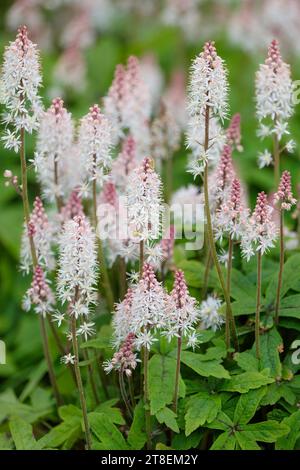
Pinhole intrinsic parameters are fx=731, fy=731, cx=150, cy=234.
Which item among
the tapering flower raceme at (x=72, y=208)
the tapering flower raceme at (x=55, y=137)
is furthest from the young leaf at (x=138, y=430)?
the tapering flower raceme at (x=55, y=137)

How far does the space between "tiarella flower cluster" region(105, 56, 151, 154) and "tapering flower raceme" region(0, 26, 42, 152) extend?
78 centimetres

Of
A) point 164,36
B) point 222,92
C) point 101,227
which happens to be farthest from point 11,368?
point 164,36

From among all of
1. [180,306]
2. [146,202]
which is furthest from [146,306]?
[146,202]

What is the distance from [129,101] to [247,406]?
1880mm

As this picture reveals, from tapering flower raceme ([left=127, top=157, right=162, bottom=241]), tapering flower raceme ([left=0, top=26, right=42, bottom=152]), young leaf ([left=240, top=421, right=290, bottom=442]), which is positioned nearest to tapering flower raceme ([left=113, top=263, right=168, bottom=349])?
tapering flower raceme ([left=127, top=157, right=162, bottom=241])

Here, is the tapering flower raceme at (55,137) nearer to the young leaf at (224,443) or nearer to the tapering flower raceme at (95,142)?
the tapering flower raceme at (95,142)

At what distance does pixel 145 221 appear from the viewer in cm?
309

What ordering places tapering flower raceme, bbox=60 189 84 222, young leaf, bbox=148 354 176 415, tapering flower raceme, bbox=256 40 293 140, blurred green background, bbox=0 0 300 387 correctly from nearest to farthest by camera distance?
1. young leaf, bbox=148 354 176 415
2. tapering flower raceme, bbox=256 40 293 140
3. tapering flower raceme, bbox=60 189 84 222
4. blurred green background, bbox=0 0 300 387

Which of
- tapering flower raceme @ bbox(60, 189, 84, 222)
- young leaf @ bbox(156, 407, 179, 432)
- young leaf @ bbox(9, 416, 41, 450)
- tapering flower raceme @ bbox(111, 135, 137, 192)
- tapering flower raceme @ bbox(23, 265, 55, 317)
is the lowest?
young leaf @ bbox(9, 416, 41, 450)

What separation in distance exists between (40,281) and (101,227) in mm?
520

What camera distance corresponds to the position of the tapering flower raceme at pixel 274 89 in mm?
3623

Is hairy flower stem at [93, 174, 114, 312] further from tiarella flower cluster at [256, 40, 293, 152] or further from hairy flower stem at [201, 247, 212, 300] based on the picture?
tiarella flower cluster at [256, 40, 293, 152]

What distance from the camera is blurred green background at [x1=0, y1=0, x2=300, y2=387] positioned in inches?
226
